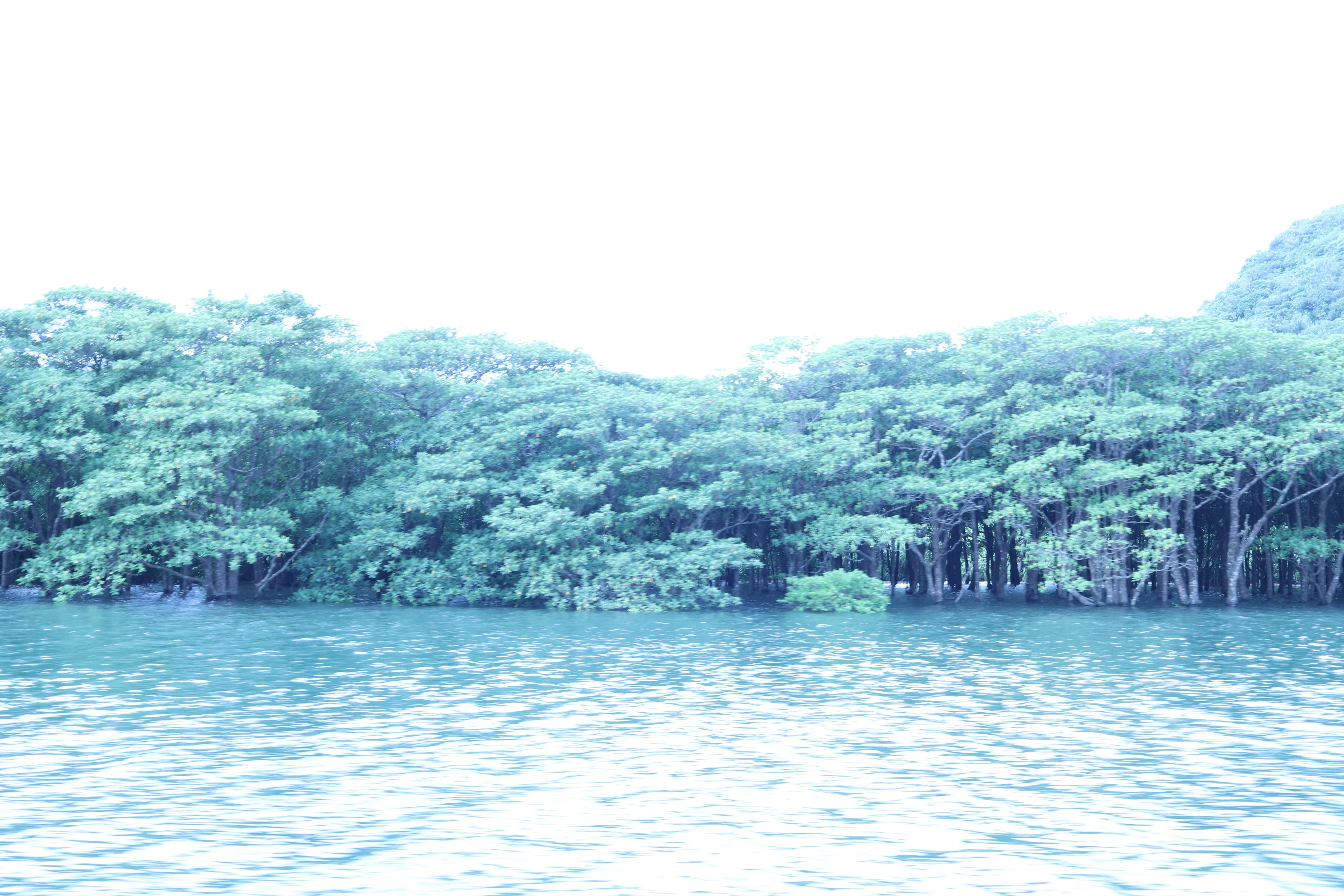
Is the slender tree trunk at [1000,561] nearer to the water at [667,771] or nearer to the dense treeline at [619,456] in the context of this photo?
the dense treeline at [619,456]

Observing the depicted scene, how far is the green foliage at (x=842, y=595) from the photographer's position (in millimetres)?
49594

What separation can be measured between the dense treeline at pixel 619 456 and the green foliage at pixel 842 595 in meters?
1.83

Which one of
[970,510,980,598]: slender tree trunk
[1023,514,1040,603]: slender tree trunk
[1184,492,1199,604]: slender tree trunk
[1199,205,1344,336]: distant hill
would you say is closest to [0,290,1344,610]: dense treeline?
[1184,492,1199,604]: slender tree trunk

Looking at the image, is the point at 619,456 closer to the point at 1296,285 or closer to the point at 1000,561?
the point at 1000,561

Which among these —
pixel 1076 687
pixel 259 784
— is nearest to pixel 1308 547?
pixel 1076 687

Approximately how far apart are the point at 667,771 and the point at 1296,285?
245ft

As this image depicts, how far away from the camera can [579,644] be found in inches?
1371

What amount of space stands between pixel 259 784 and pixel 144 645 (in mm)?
18984

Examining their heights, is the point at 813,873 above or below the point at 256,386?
below

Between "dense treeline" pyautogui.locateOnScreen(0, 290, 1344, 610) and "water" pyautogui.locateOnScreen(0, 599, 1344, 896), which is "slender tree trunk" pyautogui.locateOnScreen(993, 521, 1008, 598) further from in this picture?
"water" pyautogui.locateOnScreen(0, 599, 1344, 896)

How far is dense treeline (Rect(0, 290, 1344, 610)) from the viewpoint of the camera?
4994cm

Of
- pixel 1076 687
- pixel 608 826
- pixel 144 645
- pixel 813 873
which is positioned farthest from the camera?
pixel 144 645

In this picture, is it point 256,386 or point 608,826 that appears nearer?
point 608,826

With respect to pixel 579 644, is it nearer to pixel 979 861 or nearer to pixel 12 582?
pixel 979 861
